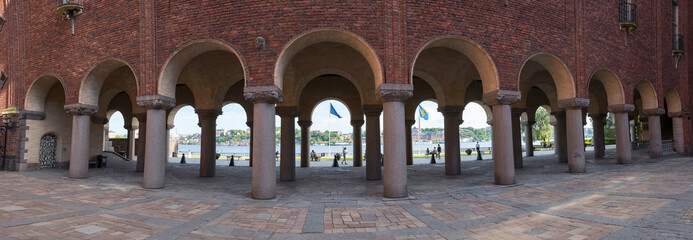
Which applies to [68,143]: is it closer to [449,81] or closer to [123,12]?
[123,12]

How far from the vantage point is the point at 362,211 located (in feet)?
21.9

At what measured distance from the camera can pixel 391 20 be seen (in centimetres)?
833

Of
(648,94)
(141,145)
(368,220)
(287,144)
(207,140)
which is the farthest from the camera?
(648,94)

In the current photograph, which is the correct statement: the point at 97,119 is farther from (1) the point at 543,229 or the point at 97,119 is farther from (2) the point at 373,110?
(1) the point at 543,229

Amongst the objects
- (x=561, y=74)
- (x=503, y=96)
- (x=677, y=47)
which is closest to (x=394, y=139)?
(x=503, y=96)

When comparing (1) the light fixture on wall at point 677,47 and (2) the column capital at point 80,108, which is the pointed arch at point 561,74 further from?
(2) the column capital at point 80,108

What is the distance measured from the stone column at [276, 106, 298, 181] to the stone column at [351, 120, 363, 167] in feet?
22.6

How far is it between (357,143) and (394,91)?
11069mm

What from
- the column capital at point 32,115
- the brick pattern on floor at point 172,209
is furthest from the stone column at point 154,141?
the column capital at point 32,115

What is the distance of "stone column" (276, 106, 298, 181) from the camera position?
12.0m

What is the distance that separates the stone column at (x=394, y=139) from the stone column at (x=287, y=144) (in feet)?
17.0

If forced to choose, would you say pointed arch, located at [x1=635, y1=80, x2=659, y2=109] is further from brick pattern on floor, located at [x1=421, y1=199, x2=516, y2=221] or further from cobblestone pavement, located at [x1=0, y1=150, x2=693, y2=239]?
brick pattern on floor, located at [x1=421, y1=199, x2=516, y2=221]

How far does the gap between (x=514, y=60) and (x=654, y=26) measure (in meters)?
12.8

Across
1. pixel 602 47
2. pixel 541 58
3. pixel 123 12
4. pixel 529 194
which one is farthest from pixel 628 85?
pixel 123 12
